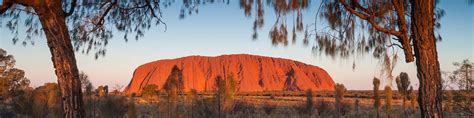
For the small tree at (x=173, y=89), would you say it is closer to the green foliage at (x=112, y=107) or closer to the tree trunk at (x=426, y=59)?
the green foliage at (x=112, y=107)

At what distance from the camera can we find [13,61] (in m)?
28.2

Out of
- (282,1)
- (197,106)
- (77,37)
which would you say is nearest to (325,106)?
(197,106)

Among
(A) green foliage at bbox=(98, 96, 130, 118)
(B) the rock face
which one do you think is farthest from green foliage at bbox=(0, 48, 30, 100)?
(B) the rock face

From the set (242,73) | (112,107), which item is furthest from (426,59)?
(242,73)

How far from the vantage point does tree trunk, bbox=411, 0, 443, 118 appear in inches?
247

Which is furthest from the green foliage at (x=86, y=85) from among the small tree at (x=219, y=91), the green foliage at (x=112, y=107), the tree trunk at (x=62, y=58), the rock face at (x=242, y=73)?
the rock face at (x=242, y=73)

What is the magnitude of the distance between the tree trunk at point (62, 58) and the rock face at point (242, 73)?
419 feet

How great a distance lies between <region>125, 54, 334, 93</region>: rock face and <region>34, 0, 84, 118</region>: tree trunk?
419 feet

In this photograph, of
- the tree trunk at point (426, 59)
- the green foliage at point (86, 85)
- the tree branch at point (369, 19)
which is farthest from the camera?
the green foliage at point (86, 85)

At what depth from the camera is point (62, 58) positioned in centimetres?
712

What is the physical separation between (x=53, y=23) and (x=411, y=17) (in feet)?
15.2

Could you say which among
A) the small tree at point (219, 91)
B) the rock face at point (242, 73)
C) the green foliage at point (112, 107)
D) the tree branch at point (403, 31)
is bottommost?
the green foliage at point (112, 107)

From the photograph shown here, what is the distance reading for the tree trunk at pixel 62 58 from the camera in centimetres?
704

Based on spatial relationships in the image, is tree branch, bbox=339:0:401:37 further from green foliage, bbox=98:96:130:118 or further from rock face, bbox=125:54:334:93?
rock face, bbox=125:54:334:93
